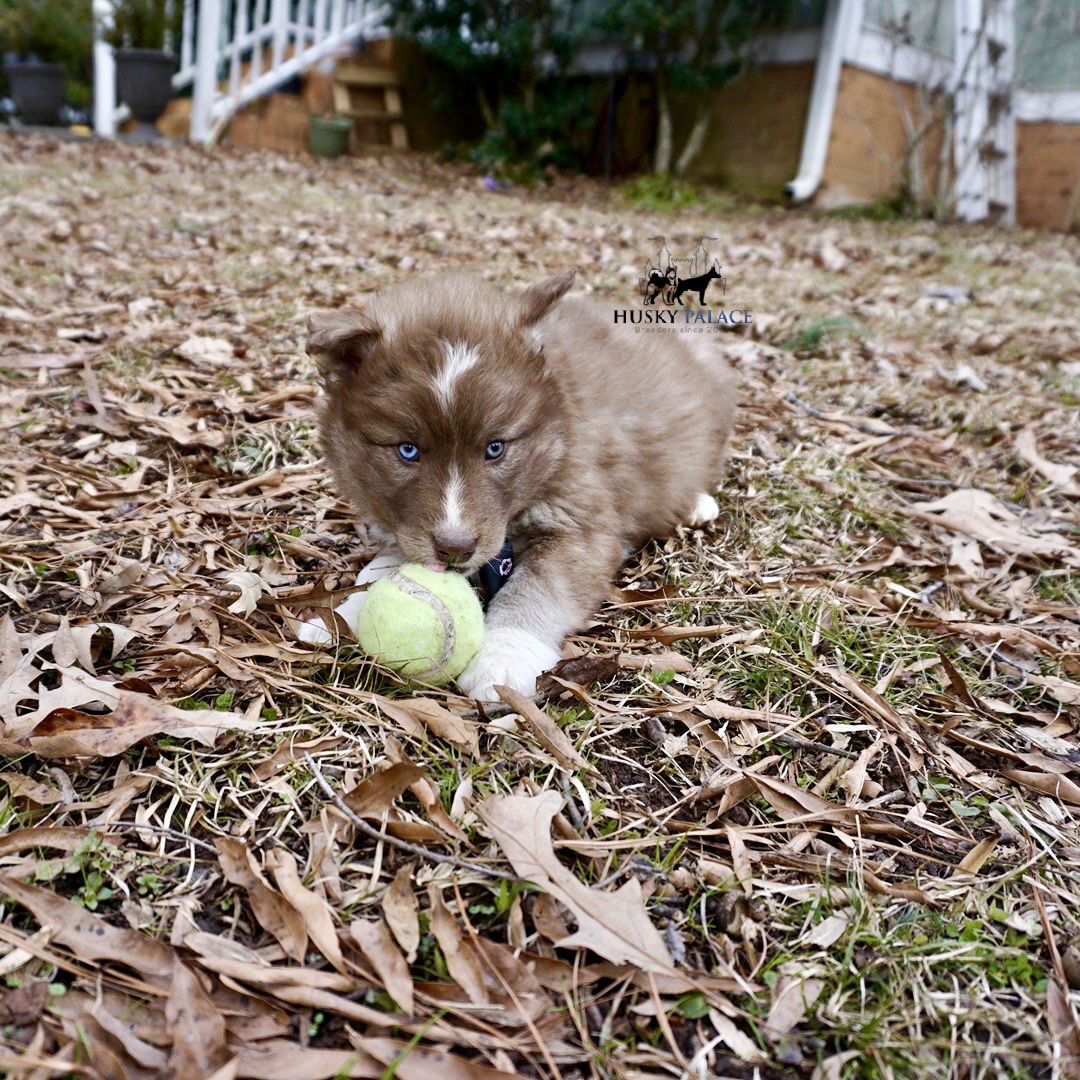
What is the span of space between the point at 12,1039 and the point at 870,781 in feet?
6.48

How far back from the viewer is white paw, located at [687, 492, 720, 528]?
148 inches

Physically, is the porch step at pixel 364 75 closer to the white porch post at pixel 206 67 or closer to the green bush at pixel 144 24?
the white porch post at pixel 206 67

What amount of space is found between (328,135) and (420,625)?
1367cm

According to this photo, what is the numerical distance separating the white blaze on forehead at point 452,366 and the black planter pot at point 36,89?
50.2ft

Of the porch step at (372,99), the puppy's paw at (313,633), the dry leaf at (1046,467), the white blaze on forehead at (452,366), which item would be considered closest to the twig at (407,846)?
the puppy's paw at (313,633)

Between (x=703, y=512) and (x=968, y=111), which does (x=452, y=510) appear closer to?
(x=703, y=512)

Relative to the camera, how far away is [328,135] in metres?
14.1

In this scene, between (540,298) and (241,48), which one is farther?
(241,48)

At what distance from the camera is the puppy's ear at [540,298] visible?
290 cm

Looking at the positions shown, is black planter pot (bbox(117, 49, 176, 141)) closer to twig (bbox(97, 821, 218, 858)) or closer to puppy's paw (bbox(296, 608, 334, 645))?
puppy's paw (bbox(296, 608, 334, 645))

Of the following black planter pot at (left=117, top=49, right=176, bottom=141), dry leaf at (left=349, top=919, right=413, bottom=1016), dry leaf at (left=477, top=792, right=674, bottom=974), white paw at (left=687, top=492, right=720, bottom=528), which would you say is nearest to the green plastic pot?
black planter pot at (left=117, top=49, right=176, bottom=141)

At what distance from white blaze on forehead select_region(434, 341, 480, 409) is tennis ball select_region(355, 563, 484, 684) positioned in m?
0.51

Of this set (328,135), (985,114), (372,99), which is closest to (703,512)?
(328,135)

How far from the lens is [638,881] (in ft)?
6.50
